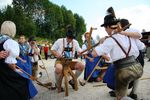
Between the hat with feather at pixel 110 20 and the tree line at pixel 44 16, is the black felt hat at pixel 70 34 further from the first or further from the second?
the tree line at pixel 44 16

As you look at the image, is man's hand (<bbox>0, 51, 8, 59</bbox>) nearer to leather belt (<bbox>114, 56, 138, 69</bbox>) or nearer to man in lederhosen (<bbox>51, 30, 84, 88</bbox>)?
leather belt (<bbox>114, 56, 138, 69</bbox>)

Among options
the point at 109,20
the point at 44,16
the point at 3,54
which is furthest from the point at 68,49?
the point at 44,16

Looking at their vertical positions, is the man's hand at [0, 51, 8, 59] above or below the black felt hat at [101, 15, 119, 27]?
below

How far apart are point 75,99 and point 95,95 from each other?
0.57 m

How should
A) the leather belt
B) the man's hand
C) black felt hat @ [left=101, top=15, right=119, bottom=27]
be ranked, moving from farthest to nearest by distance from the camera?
black felt hat @ [left=101, top=15, right=119, bottom=27] < the leather belt < the man's hand

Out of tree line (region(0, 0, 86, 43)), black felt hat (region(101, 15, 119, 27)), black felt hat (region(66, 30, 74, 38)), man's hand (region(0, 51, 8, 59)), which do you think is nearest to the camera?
man's hand (region(0, 51, 8, 59))

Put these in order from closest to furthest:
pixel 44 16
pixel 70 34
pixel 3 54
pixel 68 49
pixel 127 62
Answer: pixel 3 54
pixel 127 62
pixel 70 34
pixel 68 49
pixel 44 16

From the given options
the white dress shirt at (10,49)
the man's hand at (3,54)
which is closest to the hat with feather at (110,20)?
the white dress shirt at (10,49)

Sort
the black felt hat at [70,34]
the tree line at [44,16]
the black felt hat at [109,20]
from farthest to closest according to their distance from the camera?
the tree line at [44,16]
the black felt hat at [70,34]
the black felt hat at [109,20]

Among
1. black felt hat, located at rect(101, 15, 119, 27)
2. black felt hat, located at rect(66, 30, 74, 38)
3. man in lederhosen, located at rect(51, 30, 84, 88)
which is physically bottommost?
man in lederhosen, located at rect(51, 30, 84, 88)

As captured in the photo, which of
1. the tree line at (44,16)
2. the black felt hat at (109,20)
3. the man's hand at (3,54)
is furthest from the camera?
the tree line at (44,16)

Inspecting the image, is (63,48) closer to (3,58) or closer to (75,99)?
(75,99)

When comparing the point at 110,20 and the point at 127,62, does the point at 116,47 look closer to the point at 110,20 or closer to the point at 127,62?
the point at 127,62

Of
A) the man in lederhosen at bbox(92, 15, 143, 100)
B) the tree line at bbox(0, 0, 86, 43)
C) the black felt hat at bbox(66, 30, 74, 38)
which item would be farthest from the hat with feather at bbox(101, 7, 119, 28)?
the tree line at bbox(0, 0, 86, 43)
